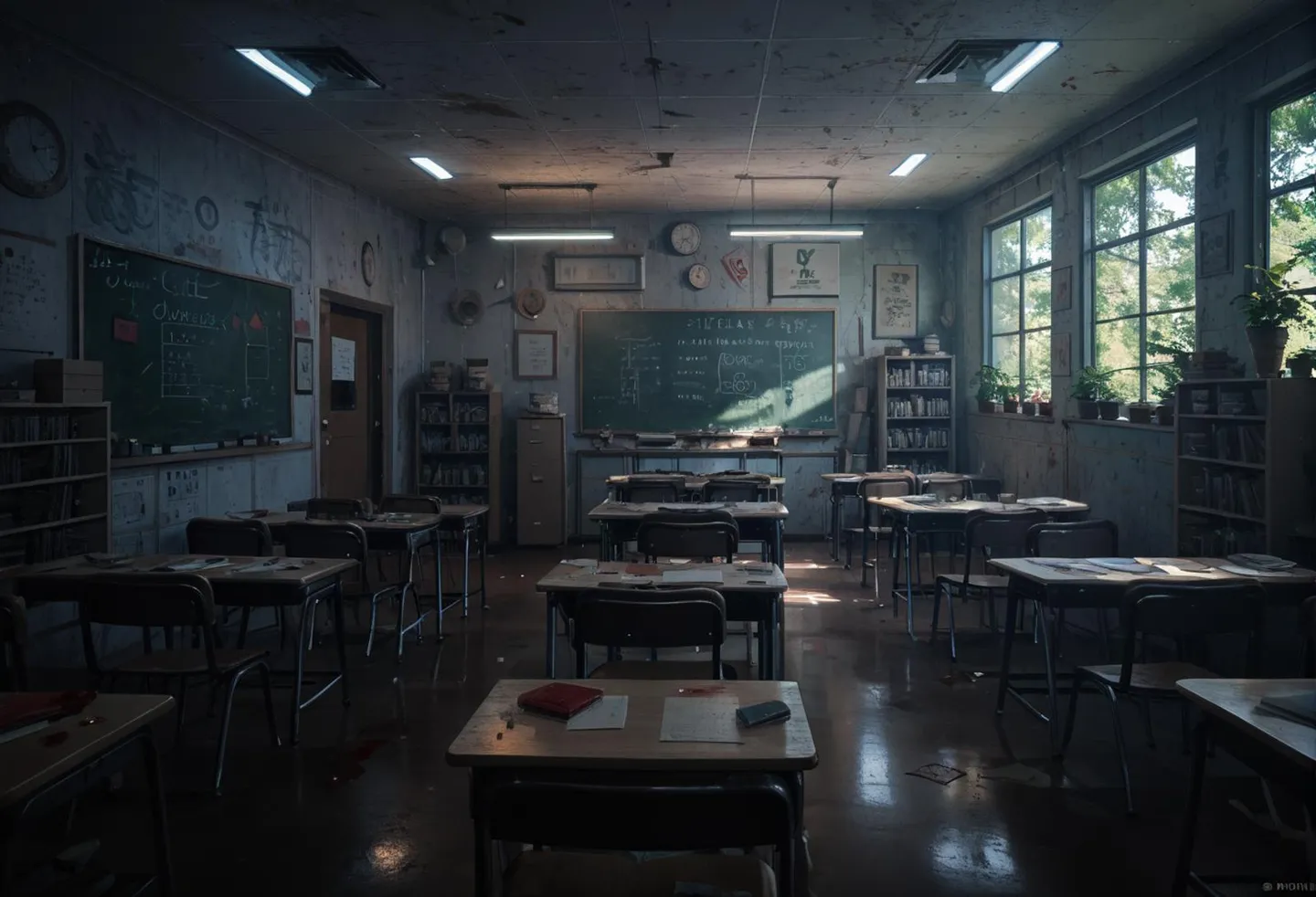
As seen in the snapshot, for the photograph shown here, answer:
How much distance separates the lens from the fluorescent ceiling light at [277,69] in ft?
15.9

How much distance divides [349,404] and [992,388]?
232 inches

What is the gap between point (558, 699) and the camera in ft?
6.76

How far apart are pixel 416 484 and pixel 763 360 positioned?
3.85 m

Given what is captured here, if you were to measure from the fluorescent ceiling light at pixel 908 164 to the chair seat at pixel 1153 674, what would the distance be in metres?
4.84

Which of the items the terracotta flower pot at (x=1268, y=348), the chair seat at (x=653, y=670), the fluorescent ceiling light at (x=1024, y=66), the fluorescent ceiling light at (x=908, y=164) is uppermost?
the fluorescent ceiling light at (x=908, y=164)

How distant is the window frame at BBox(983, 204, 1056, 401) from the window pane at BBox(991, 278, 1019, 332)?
3cm

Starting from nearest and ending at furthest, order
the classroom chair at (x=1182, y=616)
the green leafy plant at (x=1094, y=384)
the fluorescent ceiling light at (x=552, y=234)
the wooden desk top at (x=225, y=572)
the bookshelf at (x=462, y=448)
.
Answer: the classroom chair at (x=1182, y=616), the wooden desk top at (x=225, y=572), the green leafy plant at (x=1094, y=384), the fluorescent ceiling light at (x=552, y=234), the bookshelf at (x=462, y=448)

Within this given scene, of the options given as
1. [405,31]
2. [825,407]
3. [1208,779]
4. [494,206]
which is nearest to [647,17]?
[405,31]

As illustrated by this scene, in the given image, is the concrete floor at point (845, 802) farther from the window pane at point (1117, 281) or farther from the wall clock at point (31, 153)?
the window pane at point (1117, 281)

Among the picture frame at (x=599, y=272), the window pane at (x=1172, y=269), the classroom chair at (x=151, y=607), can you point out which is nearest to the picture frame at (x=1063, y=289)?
the window pane at (x=1172, y=269)

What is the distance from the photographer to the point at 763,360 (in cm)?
935

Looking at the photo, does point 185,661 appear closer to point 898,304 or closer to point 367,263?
point 367,263

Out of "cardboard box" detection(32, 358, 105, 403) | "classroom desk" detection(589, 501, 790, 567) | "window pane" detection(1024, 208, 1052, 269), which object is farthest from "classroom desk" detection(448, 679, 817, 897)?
"window pane" detection(1024, 208, 1052, 269)

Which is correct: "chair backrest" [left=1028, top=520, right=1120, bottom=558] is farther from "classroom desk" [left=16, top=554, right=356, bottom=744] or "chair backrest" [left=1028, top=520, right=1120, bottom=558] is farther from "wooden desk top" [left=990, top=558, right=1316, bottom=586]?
"classroom desk" [left=16, top=554, right=356, bottom=744]
